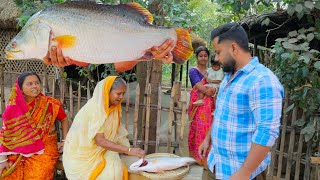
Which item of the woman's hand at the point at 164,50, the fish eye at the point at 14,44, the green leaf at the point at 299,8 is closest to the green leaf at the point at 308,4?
the green leaf at the point at 299,8

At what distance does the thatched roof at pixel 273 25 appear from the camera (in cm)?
440

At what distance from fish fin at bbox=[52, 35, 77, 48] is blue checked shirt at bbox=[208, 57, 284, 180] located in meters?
0.91

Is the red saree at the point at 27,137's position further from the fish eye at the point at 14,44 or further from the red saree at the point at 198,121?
the red saree at the point at 198,121

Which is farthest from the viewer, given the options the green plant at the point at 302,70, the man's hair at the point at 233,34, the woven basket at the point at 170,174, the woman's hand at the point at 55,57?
the green plant at the point at 302,70

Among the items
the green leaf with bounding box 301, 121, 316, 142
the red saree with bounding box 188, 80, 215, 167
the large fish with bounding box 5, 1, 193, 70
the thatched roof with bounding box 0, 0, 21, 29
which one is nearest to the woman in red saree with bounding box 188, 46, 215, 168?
the red saree with bounding box 188, 80, 215, 167

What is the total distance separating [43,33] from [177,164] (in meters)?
1.52

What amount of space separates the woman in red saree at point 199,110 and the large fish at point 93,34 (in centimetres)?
172

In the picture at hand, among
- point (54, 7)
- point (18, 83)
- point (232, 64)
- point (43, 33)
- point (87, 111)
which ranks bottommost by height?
point (87, 111)

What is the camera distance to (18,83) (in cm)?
321

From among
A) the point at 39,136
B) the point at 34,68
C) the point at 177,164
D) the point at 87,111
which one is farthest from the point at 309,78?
the point at 34,68

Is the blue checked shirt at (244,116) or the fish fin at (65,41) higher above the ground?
the fish fin at (65,41)

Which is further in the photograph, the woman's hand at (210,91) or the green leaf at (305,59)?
the woman's hand at (210,91)

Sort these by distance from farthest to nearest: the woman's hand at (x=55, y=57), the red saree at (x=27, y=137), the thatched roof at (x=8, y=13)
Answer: the thatched roof at (x=8, y=13) → the red saree at (x=27, y=137) → the woman's hand at (x=55, y=57)

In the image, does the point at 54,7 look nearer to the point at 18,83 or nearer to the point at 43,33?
the point at 43,33
